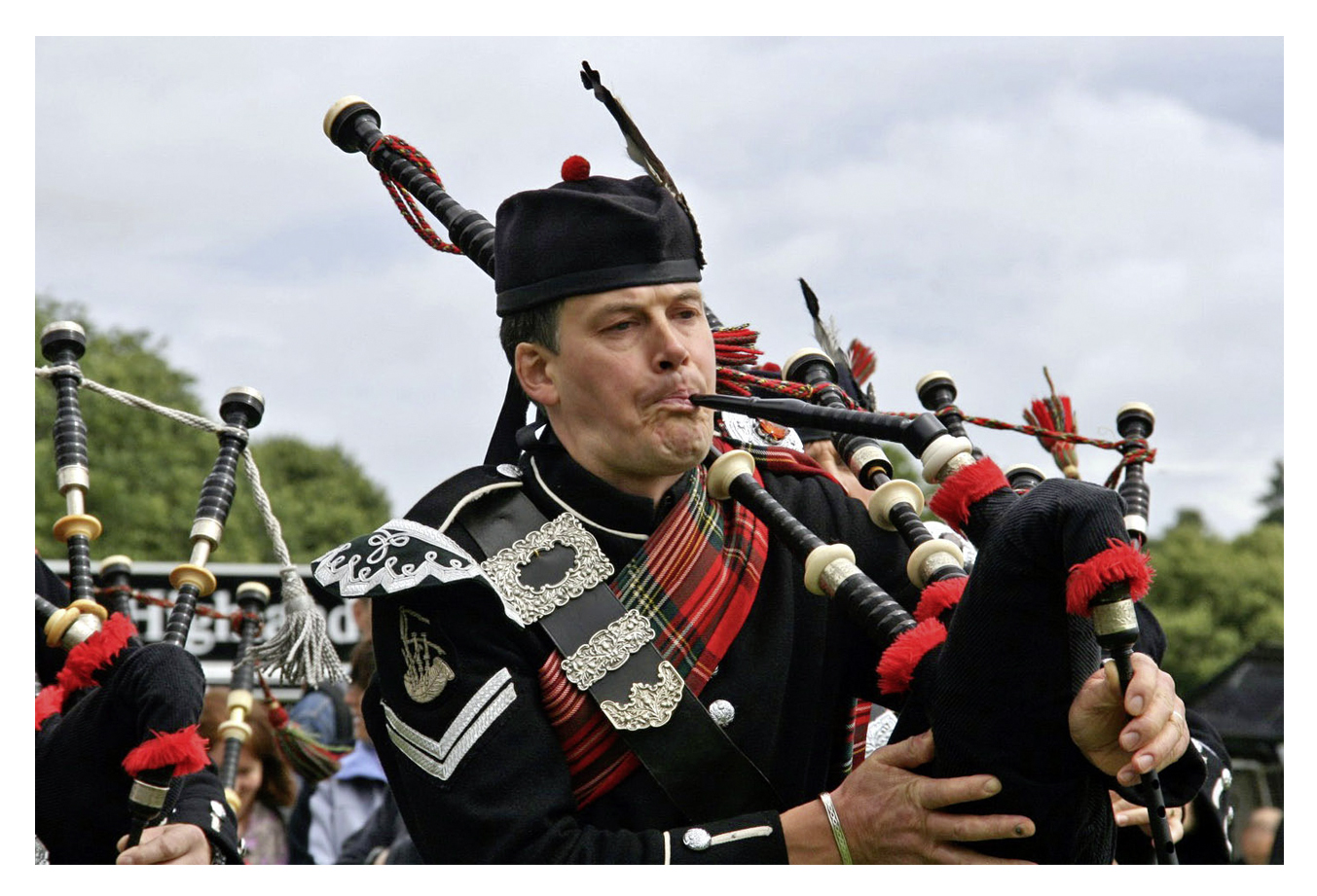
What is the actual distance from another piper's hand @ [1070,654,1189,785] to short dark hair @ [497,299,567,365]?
1.22 meters

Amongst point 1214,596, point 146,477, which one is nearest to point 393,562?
point 146,477

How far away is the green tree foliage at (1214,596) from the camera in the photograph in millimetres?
19891

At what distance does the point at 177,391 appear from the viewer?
17.4 m

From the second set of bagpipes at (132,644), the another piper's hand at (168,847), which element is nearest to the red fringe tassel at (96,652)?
the second set of bagpipes at (132,644)

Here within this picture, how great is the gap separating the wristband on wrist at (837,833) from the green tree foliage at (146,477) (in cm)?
1158

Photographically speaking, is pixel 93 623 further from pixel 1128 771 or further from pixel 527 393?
pixel 1128 771

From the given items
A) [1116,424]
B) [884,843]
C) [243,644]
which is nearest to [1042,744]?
[884,843]

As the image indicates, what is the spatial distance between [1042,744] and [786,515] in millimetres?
743

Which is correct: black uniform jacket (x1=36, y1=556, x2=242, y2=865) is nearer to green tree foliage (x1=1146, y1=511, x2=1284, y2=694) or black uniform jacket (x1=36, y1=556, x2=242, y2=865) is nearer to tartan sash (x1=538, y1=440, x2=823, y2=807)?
tartan sash (x1=538, y1=440, x2=823, y2=807)

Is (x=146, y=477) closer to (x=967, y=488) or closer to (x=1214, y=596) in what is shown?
(x=1214, y=596)

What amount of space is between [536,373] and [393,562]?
50cm

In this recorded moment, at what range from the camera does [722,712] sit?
123 inches

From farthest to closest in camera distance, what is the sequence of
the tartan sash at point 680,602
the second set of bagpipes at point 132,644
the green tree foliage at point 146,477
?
the green tree foliage at point 146,477 → the second set of bagpipes at point 132,644 → the tartan sash at point 680,602

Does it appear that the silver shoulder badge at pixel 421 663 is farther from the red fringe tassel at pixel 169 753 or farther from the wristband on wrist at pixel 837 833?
the wristband on wrist at pixel 837 833
